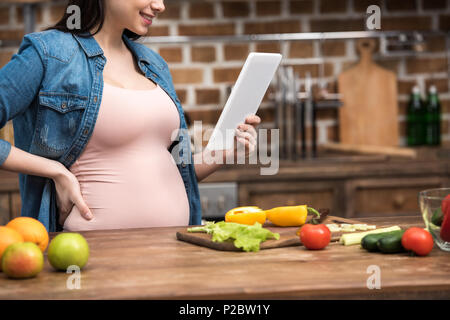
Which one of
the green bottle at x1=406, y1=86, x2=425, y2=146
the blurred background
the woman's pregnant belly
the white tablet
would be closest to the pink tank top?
the woman's pregnant belly

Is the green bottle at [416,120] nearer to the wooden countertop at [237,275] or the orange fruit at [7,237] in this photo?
the wooden countertop at [237,275]

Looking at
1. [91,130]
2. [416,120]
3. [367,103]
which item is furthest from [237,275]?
[416,120]

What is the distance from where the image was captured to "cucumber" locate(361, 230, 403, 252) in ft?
3.89

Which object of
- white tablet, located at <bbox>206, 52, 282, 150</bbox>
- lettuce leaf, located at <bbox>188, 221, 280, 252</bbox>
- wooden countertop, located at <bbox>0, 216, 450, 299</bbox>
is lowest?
wooden countertop, located at <bbox>0, 216, 450, 299</bbox>

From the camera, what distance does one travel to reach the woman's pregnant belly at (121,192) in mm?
1551

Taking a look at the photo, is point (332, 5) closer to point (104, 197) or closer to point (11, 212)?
point (11, 212)

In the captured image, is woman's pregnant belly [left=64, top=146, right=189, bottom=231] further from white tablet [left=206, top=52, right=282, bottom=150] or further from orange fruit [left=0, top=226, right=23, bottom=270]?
orange fruit [left=0, top=226, right=23, bottom=270]

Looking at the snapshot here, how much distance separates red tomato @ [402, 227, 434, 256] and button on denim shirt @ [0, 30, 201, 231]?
2.66 feet

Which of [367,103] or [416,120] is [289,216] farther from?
[416,120]

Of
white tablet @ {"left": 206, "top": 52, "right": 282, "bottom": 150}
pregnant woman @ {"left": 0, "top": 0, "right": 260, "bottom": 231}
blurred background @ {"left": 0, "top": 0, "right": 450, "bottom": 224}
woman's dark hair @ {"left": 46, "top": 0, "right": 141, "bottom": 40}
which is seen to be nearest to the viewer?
white tablet @ {"left": 206, "top": 52, "right": 282, "bottom": 150}

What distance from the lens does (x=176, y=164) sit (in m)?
1.73

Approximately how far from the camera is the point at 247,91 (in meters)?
1.44

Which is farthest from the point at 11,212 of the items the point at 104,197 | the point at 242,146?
the point at 242,146
